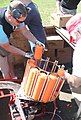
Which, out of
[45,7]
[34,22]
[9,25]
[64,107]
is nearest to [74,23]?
[34,22]

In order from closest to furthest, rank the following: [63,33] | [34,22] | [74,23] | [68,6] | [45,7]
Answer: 1. [74,23]
2. [34,22]
3. [63,33]
4. [68,6]
5. [45,7]

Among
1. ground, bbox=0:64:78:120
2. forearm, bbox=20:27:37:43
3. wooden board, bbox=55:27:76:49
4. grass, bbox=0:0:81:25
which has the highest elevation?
forearm, bbox=20:27:37:43

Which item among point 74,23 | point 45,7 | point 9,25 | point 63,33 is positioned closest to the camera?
point 9,25

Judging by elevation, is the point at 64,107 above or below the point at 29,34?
below

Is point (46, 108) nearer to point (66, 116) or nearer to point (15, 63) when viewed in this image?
point (66, 116)

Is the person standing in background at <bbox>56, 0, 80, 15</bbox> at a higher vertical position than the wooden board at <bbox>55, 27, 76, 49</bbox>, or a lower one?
higher

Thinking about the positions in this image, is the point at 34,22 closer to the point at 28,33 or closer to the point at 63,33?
the point at 28,33

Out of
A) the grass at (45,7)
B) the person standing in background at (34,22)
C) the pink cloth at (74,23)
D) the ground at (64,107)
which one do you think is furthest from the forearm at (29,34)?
the grass at (45,7)

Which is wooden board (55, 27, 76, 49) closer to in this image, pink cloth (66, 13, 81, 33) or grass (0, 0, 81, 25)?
pink cloth (66, 13, 81, 33)

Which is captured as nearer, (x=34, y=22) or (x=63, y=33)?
(x=34, y=22)

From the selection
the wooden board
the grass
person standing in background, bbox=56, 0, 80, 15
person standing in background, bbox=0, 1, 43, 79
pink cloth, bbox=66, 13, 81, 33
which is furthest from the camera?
the grass

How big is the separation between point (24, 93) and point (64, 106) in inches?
43.3

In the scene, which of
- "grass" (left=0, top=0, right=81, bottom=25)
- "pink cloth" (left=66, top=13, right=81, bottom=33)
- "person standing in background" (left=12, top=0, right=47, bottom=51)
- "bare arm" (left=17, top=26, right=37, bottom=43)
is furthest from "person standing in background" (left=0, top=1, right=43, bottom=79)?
"grass" (left=0, top=0, right=81, bottom=25)

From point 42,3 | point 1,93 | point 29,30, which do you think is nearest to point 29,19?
point 29,30
